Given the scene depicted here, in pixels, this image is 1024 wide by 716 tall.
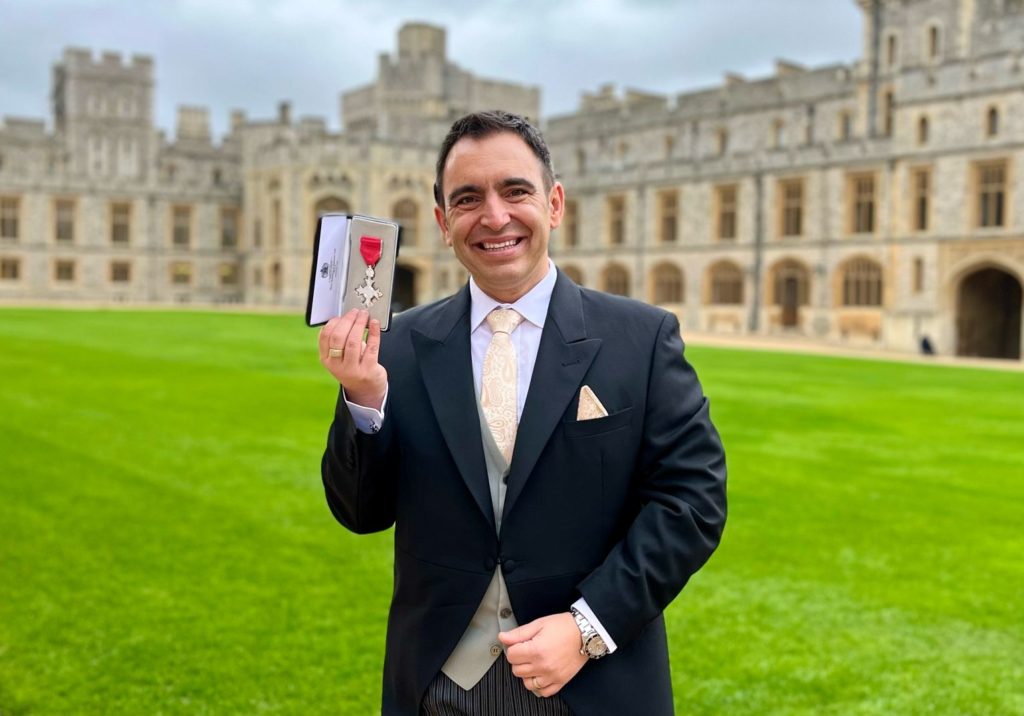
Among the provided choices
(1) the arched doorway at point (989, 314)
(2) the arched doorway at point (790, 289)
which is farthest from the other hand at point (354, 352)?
(2) the arched doorway at point (790, 289)

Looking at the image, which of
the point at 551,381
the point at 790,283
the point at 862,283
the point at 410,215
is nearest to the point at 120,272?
the point at 410,215

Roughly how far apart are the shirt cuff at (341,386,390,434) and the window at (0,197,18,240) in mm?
53637

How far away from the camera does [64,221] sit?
5072 cm

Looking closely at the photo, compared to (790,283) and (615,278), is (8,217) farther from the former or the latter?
(790,283)

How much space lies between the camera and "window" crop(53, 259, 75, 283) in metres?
50.4

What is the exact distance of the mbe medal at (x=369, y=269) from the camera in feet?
7.00

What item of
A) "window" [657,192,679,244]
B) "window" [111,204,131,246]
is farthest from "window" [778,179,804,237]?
"window" [111,204,131,246]

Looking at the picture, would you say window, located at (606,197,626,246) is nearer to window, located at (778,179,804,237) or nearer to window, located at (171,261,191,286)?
window, located at (778,179,804,237)

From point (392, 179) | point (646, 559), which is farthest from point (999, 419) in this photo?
point (392, 179)

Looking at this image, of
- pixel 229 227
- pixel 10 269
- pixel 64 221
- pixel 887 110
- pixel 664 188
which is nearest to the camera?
pixel 887 110

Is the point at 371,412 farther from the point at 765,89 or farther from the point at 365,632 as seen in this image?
the point at 765,89

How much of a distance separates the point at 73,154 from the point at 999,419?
170ft

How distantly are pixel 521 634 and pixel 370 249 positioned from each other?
0.93m

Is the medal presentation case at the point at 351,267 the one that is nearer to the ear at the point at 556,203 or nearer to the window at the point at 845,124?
the ear at the point at 556,203
